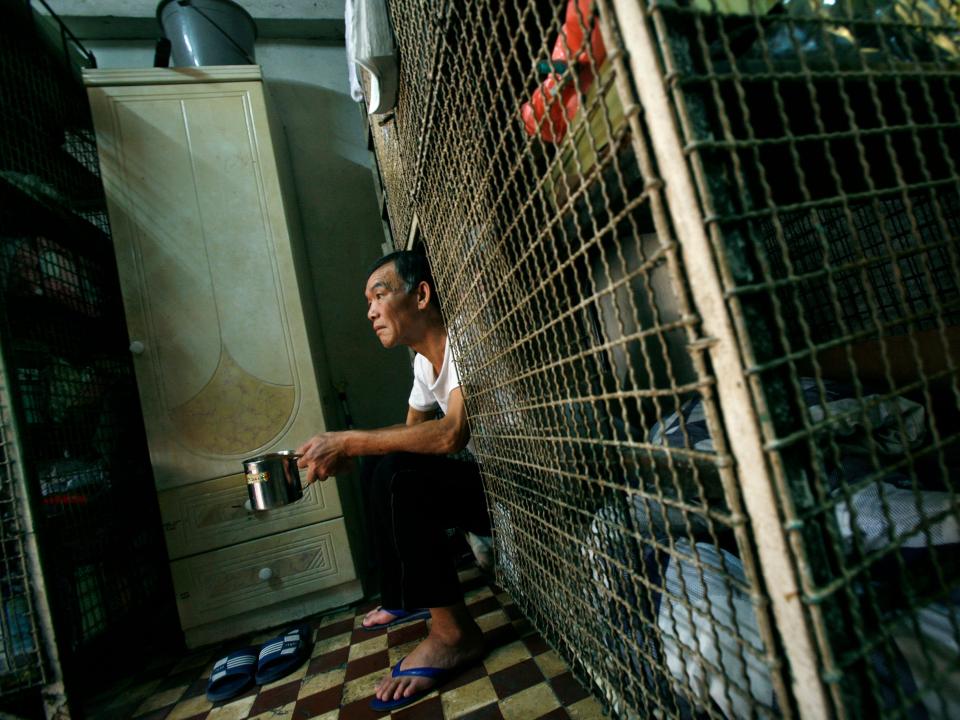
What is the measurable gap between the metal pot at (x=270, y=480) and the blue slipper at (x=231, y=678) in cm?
52

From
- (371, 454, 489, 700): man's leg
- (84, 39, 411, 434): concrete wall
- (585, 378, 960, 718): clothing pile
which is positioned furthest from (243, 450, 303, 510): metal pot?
(84, 39, 411, 434): concrete wall

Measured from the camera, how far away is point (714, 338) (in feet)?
1.19

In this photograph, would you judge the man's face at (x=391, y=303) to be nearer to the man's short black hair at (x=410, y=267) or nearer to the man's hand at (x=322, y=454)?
the man's short black hair at (x=410, y=267)

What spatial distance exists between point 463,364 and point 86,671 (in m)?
1.80

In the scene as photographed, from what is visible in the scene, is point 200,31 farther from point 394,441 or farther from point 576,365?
point 576,365

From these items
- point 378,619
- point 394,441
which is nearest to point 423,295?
point 394,441

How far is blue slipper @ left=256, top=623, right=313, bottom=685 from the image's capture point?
1.37 meters

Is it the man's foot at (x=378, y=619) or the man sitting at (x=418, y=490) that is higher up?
the man sitting at (x=418, y=490)

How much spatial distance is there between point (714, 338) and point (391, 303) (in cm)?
123

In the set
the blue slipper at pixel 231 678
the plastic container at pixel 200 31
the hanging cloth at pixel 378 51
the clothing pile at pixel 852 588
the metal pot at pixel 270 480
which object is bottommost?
the blue slipper at pixel 231 678

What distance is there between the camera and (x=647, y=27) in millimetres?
366

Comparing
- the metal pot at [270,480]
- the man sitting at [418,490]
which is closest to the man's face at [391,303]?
the man sitting at [418,490]

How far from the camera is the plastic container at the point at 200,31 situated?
219cm

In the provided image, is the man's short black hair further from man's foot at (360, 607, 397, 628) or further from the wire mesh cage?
man's foot at (360, 607, 397, 628)
